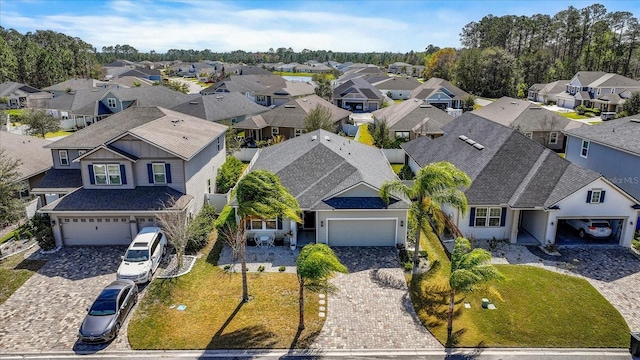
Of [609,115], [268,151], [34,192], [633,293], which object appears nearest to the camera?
[633,293]

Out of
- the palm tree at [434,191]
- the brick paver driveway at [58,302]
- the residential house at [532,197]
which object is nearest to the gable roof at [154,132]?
the brick paver driveway at [58,302]

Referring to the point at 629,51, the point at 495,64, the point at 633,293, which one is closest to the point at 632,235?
the point at 633,293

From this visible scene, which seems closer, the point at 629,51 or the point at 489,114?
the point at 489,114

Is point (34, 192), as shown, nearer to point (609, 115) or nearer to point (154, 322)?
point (154, 322)

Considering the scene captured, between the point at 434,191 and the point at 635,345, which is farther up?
the point at 434,191

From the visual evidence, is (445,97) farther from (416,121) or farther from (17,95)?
(17,95)

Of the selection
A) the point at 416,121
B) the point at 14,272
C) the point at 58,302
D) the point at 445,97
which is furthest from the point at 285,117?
the point at 445,97

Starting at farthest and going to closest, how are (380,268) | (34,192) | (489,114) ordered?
(489,114) < (34,192) < (380,268)
